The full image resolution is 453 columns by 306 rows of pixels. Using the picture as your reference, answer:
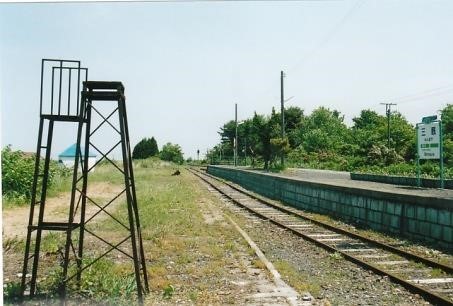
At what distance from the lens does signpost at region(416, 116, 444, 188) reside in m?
13.9

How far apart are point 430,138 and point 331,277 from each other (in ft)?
30.2

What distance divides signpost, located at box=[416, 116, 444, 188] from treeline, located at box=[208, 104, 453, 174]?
48.8 feet

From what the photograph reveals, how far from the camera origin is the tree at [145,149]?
325 feet

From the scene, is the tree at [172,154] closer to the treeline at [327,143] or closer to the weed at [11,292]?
the treeline at [327,143]

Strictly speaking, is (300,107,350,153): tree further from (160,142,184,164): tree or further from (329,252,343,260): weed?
(329,252,343,260): weed

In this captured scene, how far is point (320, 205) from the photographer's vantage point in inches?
617

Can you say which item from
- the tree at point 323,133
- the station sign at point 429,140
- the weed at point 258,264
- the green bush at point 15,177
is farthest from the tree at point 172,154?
the weed at point 258,264

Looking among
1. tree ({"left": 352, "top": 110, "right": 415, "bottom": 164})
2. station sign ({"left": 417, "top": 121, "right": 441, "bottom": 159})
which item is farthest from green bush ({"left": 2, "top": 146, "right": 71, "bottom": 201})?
tree ({"left": 352, "top": 110, "right": 415, "bottom": 164})

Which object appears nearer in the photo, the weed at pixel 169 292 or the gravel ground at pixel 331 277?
the gravel ground at pixel 331 277

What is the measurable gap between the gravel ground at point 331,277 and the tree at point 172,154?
10611cm

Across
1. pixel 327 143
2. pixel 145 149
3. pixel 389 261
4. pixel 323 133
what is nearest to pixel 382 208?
pixel 389 261

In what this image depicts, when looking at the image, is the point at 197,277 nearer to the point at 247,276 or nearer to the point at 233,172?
the point at 247,276

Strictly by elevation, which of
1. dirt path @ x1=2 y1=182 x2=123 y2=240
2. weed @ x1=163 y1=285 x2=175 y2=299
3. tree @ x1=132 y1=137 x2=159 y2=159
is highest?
tree @ x1=132 y1=137 x2=159 y2=159

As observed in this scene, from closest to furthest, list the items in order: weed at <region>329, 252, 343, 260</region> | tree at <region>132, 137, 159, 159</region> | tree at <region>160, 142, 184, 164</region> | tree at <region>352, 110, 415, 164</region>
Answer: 1. weed at <region>329, 252, 343, 260</region>
2. tree at <region>352, 110, 415, 164</region>
3. tree at <region>132, 137, 159, 159</region>
4. tree at <region>160, 142, 184, 164</region>
